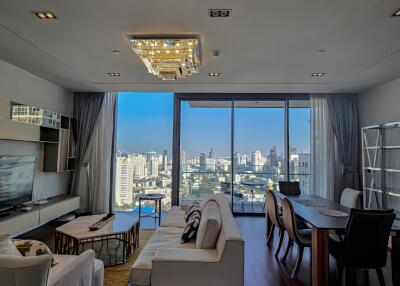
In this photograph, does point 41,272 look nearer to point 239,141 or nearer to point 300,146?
point 239,141

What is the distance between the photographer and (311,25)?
2.58m

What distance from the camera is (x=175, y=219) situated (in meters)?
3.66

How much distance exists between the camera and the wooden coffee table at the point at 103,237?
9.90ft

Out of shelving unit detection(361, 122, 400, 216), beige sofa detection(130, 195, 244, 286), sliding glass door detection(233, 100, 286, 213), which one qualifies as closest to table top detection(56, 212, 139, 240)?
beige sofa detection(130, 195, 244, 286)

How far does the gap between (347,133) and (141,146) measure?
183 inches

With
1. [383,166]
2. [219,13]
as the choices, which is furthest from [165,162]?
[383,166]

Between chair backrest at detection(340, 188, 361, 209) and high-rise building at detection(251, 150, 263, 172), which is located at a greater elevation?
high-rise building at detection(251, 150, 263, 172)

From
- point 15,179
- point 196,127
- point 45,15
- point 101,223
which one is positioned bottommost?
point 101,223

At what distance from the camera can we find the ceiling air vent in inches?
91.4

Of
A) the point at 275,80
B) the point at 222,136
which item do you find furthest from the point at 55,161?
the point at 275,80

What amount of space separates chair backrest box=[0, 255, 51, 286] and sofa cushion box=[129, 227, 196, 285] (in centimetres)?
91

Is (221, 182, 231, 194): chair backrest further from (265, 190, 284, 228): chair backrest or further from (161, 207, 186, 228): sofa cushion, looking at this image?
(265, 190, 284, 228): chair backrest

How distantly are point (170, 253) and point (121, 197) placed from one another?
13.1ft

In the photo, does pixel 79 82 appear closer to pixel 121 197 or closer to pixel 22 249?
pixel 121 197
